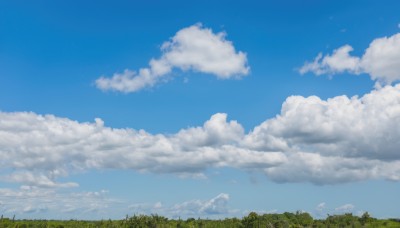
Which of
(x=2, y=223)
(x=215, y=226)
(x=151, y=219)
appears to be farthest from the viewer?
(x=215, y=226)

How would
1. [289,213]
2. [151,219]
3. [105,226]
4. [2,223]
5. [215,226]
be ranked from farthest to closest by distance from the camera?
[289,213] < [215,226] < [105,226] < [151,219] < [2,223]

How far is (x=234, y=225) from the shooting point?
6088 inches

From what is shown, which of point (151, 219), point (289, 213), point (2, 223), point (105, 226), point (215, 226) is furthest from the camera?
point (289, 213)

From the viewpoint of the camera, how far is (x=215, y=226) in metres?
160

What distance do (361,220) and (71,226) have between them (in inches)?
3399

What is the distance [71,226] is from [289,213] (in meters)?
74.0

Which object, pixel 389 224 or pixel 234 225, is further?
pixel 234 225

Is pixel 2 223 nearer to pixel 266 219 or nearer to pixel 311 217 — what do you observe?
pixel 266 219

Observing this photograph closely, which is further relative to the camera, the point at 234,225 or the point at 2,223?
the point at 234,225

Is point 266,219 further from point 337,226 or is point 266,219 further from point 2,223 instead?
point 2,223

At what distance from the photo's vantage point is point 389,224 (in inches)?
5103

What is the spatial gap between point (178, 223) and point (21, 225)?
5083 centimetres

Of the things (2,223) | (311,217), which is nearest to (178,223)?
(311,217)

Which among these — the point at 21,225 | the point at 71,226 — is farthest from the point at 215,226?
the point at 21,225
